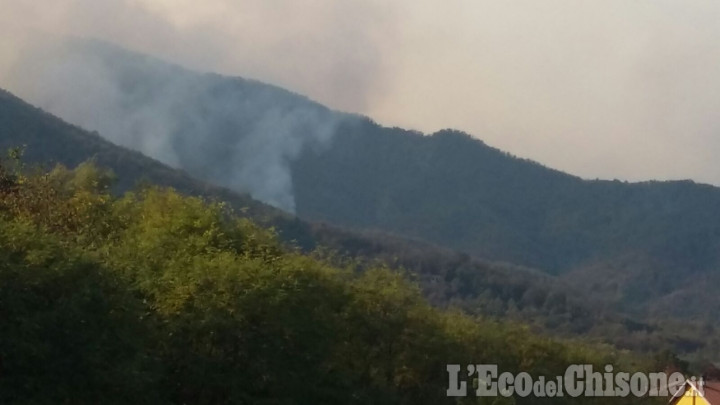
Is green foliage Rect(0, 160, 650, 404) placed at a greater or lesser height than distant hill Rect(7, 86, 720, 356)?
lesser

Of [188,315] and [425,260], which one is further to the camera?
[425,260]

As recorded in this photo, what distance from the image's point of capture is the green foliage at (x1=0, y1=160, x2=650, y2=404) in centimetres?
1956

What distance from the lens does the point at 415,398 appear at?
35.9 meters

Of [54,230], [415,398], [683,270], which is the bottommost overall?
[415,398]

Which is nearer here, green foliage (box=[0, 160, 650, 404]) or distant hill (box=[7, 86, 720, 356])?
green foliage (box=[0, 160, 650, 404])

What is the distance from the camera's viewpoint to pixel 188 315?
939 inches

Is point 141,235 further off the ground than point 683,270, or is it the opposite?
point 683,270

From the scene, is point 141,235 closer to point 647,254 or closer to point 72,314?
point 72,314

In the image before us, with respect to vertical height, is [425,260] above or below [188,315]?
above

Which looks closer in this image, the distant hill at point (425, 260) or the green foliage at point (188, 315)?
the green foliage at point (188, 315)

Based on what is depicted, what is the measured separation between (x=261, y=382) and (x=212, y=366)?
145 centimetres

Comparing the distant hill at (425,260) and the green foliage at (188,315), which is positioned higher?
the distant hill at (425,260)

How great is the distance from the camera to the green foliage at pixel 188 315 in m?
19.6

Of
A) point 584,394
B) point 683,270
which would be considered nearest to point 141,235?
point 584,394
